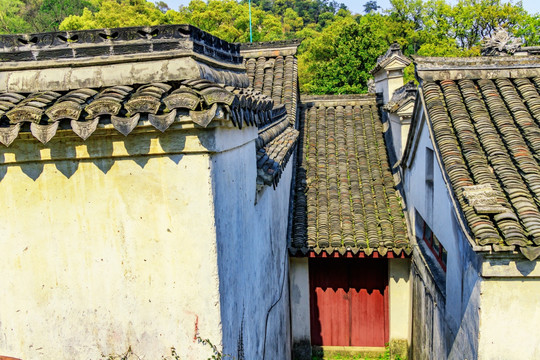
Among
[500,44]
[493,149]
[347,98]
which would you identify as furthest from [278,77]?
[493,149]

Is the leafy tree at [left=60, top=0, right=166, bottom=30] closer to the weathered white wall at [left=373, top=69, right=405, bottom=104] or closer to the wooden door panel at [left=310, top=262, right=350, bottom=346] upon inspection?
the weathered white wall at [left=373, top=69, right=405, bottom=104]

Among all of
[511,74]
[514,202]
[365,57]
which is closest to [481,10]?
[365,57]

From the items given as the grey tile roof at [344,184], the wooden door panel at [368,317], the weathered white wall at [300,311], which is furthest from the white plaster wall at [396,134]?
the weathered white wall at [300,311]

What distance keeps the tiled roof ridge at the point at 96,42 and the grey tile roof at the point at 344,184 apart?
6481 millimetres

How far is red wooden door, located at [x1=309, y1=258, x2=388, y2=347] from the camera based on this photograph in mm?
11242

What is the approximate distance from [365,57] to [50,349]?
107 feet

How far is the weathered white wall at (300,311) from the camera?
427 inches

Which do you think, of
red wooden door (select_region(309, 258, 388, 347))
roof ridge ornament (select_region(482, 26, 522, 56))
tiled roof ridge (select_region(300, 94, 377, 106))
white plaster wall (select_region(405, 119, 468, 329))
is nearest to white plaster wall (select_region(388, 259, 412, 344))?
red wooden door (select_region(309, 258, 388, 347))

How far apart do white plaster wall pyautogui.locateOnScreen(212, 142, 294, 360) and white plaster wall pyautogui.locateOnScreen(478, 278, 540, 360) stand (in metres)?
2.73

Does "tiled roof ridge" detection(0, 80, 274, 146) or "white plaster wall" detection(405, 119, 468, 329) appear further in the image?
"white plaster wall" detection(405, 119, 468, 329)

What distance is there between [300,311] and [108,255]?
7999 millimetres

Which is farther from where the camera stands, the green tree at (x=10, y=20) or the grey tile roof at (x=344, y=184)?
the green tree at (x=10, y=20)

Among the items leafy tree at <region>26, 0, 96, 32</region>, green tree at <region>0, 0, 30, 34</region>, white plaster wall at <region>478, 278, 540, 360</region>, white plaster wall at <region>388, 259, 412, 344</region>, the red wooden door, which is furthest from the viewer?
leafy tree at <region>26, 0, 96, 32</region>

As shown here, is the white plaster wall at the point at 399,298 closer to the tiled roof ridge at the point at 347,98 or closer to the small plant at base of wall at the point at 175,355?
A: the tiled roof ridge at the point at 347,98
